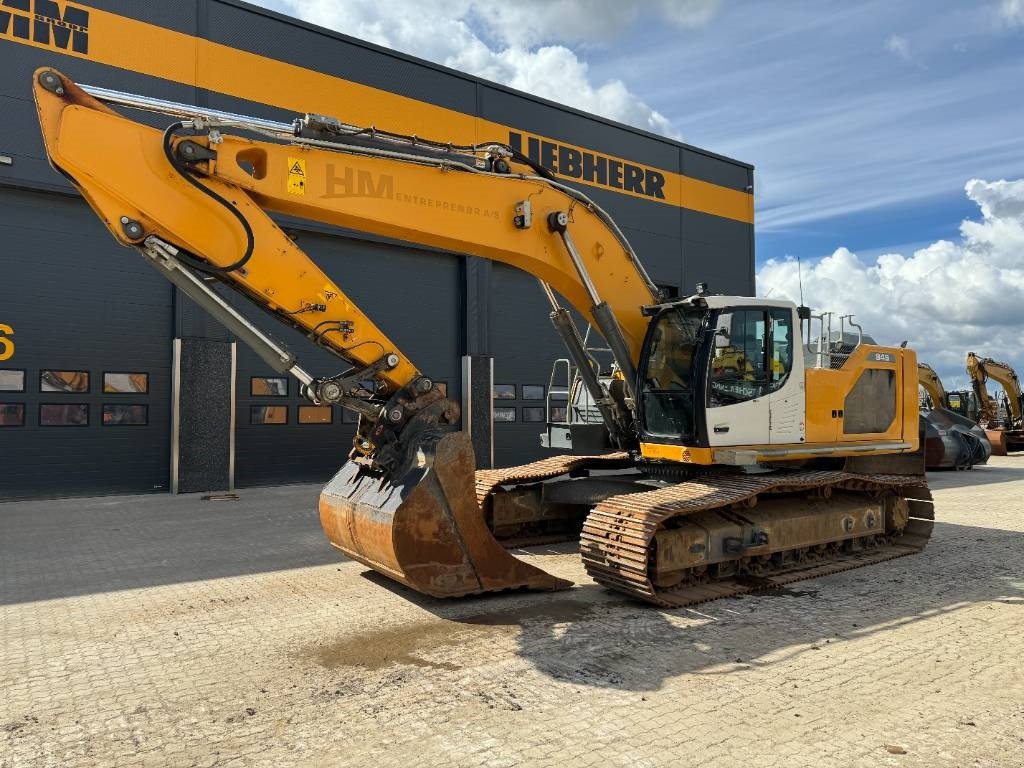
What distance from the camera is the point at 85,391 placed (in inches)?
531

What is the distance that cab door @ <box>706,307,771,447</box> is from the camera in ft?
23.9

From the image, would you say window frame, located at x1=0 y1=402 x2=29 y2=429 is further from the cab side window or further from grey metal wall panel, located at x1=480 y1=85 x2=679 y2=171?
the cab side window

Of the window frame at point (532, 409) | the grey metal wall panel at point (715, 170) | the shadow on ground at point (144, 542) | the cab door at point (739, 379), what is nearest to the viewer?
the cab door at point (739, 379)

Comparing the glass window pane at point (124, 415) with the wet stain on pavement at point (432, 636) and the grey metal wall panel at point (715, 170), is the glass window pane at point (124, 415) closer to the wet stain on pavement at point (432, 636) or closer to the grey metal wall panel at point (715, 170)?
the wet stain on pavement at point (432, 636)

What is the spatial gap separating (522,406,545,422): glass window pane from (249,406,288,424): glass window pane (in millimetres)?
6054

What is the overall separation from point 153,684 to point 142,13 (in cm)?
1341

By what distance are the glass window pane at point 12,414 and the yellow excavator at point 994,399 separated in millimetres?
27117

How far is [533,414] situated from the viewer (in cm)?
1927

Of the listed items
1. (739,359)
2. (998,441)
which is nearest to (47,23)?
(739,359)

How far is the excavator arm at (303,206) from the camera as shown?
17.7ft

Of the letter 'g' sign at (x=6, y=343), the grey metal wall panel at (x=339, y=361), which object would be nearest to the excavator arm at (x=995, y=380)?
the grey metal wall panel at (x=339, y=361)

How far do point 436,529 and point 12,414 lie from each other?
34.3 feet

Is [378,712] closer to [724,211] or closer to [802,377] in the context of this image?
[802,377]

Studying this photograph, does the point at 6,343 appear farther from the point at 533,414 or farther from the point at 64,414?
A: the point at 533,414
